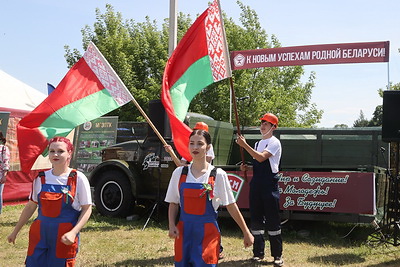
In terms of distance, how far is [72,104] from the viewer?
5.58 metres

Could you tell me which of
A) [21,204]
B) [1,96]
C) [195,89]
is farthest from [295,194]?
[1,96]

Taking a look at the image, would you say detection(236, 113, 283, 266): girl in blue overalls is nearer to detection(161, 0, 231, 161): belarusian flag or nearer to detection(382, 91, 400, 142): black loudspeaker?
detection(161, 0, 231, 161): belarusian flag

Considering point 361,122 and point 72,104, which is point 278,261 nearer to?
point 72,104

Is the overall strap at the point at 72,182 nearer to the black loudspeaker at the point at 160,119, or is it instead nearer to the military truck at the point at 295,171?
the military truck at the point at 295,171

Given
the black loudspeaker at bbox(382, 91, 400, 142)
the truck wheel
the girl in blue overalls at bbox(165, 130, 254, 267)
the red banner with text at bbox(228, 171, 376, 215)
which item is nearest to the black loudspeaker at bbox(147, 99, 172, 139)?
the truck wheel

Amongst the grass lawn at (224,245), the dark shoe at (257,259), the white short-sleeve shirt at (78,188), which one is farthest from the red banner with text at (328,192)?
the white short-sleeve shirt at (78,188)

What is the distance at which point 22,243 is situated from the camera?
24.0 ft

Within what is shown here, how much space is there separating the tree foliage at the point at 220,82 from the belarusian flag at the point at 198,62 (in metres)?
14.2

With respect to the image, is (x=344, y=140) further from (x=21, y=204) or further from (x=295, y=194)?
(x=21, y=204)

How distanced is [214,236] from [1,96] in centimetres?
1085

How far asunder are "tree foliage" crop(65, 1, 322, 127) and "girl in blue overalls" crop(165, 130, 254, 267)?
16.1m

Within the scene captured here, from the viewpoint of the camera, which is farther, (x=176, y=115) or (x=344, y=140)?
(x=344, y=140)

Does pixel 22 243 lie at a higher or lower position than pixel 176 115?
lower

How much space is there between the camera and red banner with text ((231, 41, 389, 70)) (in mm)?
9863
